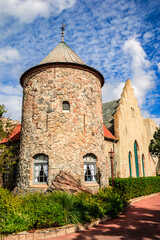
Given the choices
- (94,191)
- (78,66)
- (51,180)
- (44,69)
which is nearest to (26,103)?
(44,69)

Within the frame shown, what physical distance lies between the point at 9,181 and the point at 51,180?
7.31m

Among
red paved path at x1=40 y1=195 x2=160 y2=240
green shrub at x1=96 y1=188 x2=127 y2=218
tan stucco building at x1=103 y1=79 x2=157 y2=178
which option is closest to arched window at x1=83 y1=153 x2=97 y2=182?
green shrub at x1=96 y1=188 x2=127 y2=218

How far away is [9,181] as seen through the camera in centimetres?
1697

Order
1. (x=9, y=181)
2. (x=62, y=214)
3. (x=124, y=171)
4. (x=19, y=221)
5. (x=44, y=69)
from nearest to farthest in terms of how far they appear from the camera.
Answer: (x=19, y=221), (x=62, y=214), (x=44, y=69), (x=9, y=181), (x=124, y=171)

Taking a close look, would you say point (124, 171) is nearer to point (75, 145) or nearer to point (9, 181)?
point (75, 145)

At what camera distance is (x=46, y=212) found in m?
7.38

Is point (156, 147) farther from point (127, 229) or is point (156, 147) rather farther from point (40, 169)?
point (127, 229)

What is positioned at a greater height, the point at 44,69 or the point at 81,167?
the point at 44,69

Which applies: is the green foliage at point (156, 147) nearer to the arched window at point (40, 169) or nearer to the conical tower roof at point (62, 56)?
the conical tower roof at point (62, 56)

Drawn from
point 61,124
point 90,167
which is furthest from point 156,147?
point 61,124

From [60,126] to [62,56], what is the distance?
5.34m

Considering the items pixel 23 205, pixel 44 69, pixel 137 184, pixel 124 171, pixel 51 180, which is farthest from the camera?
pixel 124 171

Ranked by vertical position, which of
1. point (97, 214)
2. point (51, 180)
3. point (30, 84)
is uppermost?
point (30, 84)

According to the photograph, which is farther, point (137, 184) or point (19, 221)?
point (137, 184)
